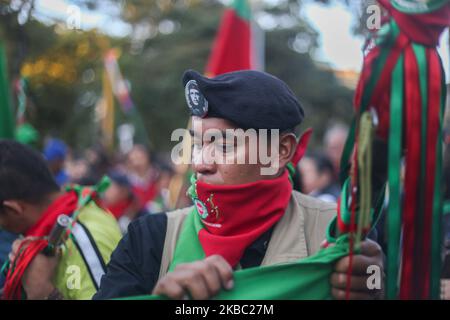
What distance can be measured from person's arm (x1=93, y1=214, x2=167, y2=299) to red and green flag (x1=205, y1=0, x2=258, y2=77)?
11.4 feet

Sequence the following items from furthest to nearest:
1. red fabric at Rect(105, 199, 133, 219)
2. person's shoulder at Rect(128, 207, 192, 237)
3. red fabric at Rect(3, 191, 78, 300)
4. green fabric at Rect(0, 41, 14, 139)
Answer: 1. red fabric at Rect(105, 199, 133, 219)
2. green fabric at Rect(0, 41, 14, 139)
3. red fabric at Rect(3, 191, 78, 300)
4. person's shoulder at Rect(128, 207, 192, 237)

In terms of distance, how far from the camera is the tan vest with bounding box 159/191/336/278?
6.80ft

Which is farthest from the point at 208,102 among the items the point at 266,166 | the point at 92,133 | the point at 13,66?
Result: the point at 92,133

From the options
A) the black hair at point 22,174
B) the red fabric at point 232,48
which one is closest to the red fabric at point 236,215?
the black hair at point 22,174

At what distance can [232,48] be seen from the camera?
5590mm

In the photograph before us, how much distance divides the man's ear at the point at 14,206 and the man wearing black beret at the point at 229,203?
103 centimetres

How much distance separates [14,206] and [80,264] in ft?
1.49

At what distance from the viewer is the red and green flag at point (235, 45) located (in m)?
5.50

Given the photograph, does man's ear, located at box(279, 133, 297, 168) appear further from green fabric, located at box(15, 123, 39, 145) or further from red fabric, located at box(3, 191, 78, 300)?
green fabric, located at box(15, 123, 39, 145)

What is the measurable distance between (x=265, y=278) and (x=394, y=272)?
36 centimetres

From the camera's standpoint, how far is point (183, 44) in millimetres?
25312

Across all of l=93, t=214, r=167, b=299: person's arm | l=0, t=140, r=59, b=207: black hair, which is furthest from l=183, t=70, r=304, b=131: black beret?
l=0, t=140, r=59, b=207: black hair

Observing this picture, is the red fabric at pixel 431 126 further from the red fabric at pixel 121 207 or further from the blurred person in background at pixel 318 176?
the red fabric at pixel 121 207
